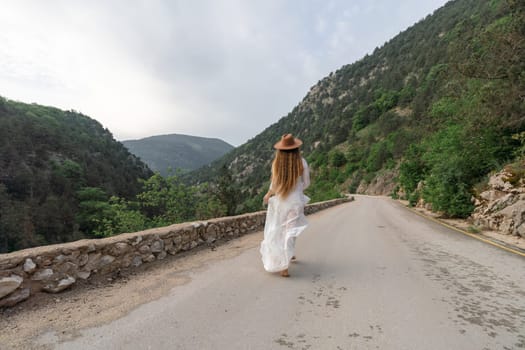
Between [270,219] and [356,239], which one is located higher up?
[270,219]

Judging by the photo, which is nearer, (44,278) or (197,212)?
(44,278)

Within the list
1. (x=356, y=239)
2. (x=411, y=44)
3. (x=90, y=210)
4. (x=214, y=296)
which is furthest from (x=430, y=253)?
(x=411, y=44)

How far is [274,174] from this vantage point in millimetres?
4160

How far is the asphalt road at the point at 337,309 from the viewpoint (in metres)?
2.24

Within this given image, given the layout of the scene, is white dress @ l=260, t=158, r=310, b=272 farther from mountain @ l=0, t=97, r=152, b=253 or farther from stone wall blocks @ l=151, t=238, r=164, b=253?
mountain @ l=0, t=97, r=152, b=253

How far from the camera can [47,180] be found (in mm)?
52562

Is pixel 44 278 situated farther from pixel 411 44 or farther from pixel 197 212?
pixel 411 44

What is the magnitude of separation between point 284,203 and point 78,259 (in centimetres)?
288

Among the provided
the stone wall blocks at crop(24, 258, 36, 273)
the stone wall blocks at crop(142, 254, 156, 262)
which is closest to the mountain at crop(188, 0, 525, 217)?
the stone wall blocks at crop(142, 254, 156, 262)

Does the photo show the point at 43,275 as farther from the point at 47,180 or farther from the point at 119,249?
the point at 47,180

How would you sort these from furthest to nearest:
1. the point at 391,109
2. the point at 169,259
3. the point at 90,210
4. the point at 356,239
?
1. the point at 391,109
2. the point at 90,210
3. the point at 356,239
4. the point at 169,259

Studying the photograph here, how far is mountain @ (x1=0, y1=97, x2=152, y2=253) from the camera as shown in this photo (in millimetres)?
36031

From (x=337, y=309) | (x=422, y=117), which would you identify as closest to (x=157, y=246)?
(x=337, y=309)

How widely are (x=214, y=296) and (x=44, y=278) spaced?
6.46 ft
